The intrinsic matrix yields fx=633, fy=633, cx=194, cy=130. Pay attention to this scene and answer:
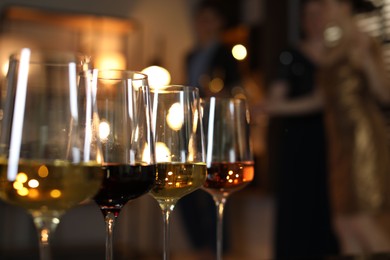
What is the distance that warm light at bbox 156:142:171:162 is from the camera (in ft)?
2.41

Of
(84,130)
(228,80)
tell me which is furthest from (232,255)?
(84,130)

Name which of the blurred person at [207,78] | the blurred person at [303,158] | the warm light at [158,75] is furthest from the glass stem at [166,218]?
the warm light at [158,75]

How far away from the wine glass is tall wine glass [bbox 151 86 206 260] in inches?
2.8

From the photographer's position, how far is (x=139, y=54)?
476cm

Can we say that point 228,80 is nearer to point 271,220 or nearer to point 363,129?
point 271,220

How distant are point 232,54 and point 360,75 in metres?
1.47

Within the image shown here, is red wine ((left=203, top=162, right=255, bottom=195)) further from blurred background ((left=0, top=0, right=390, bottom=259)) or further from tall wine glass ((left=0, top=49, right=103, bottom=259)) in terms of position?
blurred background ((left=0, top=0, right=390, bottom=259))

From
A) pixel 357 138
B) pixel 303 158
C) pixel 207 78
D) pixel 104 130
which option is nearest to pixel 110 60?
pixel 207 78

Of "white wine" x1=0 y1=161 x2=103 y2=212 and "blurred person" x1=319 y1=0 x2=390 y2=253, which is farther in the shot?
"blurred person" x1=319 y1=0 x2=390 y2=253

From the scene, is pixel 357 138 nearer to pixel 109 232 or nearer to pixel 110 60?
pixel 109 232

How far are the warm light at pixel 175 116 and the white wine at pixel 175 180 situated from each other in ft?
0.15

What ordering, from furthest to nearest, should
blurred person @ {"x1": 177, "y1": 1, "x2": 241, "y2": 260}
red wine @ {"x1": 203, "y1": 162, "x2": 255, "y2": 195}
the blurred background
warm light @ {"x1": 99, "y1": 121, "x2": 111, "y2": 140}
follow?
1. the blurred background
2. blurred person @ {"x1": 177, "y1": 1, "x2": 241, "y2": 260}
3. red wine @ {"x1": 203, "y1": 162, "x2": 255, "y2": 195}
4. warm light @ {"x1": 99, "y1": 121, "x2": 111, "y2": 140}

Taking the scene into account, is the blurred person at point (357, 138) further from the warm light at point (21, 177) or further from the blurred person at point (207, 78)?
the warm light at point (21, 177)

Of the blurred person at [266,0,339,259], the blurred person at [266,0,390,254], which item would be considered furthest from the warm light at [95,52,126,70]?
the blurred person at [266,0,390,254]
